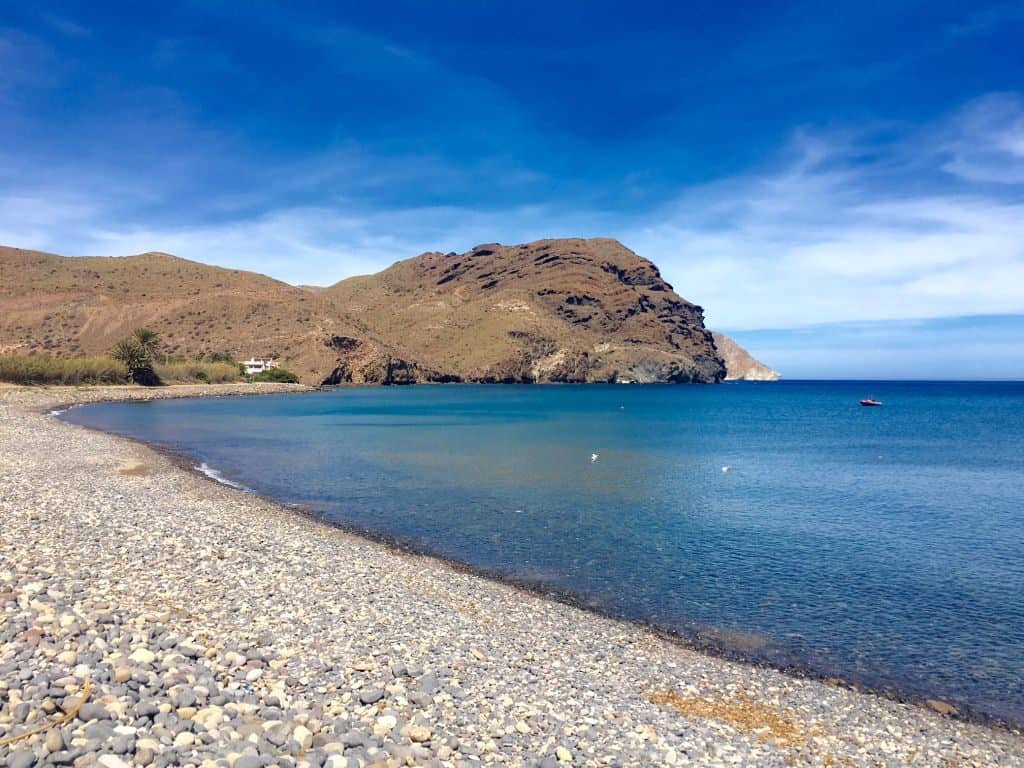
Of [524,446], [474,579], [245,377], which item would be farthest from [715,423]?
[245,377]

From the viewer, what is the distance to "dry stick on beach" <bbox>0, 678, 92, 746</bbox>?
611 cm

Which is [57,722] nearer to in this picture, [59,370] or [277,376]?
[59,370]

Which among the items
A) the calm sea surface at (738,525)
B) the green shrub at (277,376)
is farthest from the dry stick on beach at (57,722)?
the green shrub at (277,376)

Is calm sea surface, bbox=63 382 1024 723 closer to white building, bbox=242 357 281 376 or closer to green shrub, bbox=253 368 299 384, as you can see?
green shrub, bbox=253 368 299 384

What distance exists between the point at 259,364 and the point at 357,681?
6394 inches

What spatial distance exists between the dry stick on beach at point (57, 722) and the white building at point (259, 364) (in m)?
156

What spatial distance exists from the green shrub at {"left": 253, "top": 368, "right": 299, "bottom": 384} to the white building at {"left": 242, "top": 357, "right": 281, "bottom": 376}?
2250mm

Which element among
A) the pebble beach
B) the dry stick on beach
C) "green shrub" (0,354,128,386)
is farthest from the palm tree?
the dry stick on beach

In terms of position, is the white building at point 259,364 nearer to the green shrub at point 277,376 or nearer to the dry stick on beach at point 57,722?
the green shrub at point 277,376

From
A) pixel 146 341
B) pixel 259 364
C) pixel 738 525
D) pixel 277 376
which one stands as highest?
pixel 146 341

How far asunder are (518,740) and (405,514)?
17.0 metres

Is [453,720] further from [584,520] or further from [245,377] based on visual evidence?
[245,377]

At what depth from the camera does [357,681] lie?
8.73 m

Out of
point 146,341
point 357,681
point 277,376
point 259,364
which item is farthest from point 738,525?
point 259,364
